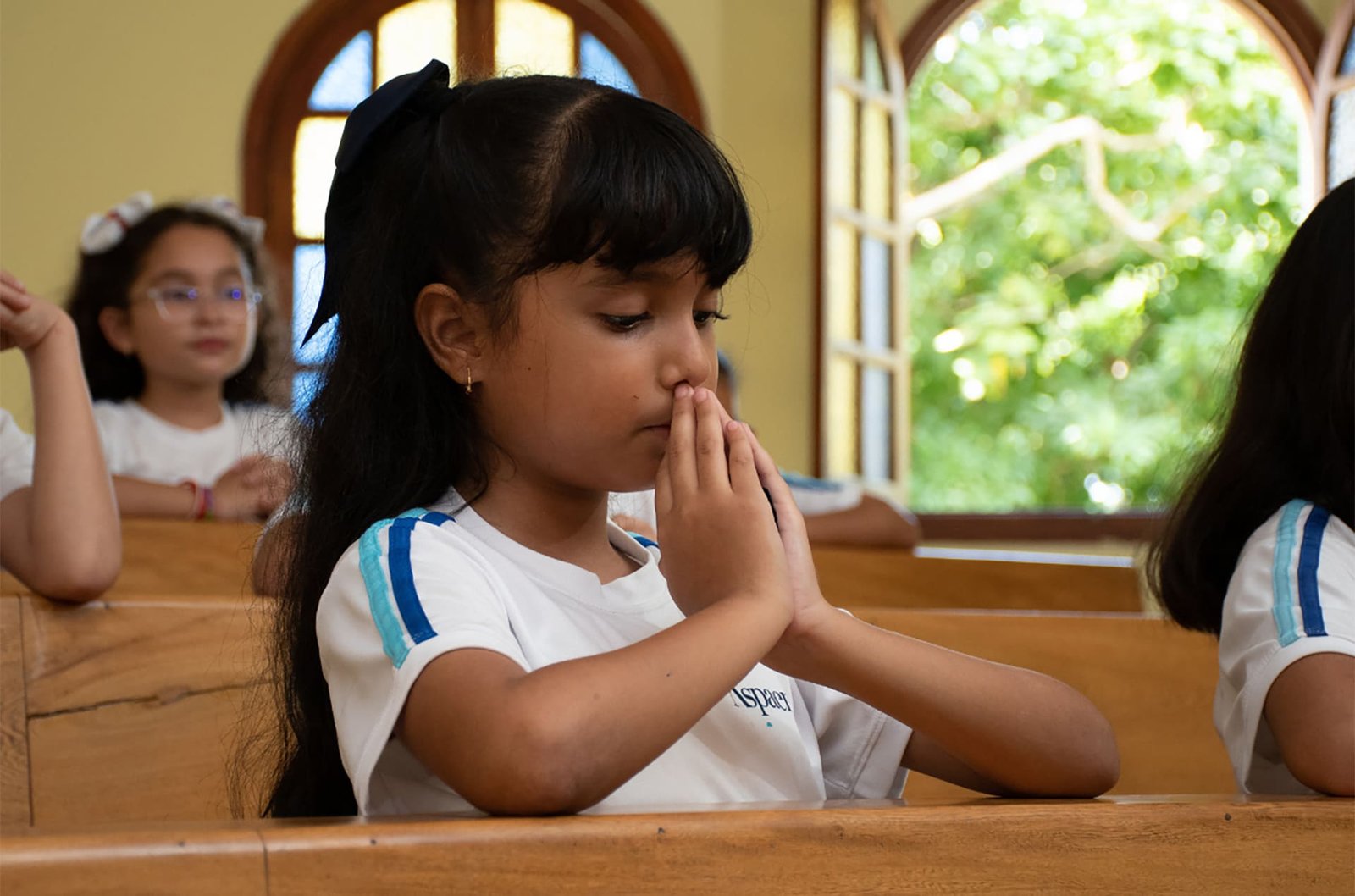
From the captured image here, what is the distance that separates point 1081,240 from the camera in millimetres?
9227

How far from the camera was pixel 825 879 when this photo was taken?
0.76 m

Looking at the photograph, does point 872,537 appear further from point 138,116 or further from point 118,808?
point 138,116

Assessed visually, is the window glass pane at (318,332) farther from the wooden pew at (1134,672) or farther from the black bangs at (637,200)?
the wooden pew at (1134,672)

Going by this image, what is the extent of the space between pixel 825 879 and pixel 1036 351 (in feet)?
28.5

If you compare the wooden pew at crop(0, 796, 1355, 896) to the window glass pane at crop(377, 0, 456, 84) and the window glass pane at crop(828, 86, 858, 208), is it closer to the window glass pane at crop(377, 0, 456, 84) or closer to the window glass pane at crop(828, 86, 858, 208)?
the window glass pane at crop(828, 86, 858, 208)

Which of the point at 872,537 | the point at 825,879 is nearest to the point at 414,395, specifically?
the point at 825,879

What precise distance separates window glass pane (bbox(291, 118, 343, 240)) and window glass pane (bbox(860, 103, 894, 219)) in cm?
173

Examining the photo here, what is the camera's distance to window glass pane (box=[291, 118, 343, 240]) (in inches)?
199

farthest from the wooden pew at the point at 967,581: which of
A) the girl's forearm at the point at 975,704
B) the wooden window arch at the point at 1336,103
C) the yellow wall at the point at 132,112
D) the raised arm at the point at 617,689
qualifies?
the wooden window arch at the point at 1336,103

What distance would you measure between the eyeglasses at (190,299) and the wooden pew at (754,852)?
247cm

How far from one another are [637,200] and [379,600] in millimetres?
323

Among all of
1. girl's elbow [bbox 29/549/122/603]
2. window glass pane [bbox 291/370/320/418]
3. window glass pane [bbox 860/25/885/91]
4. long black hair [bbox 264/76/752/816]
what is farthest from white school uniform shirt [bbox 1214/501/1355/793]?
window glass pane [bbox 860/25/885/91]

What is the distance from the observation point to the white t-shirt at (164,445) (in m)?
3.02

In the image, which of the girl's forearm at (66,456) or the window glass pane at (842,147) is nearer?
the girl's forearm at (66,456)
